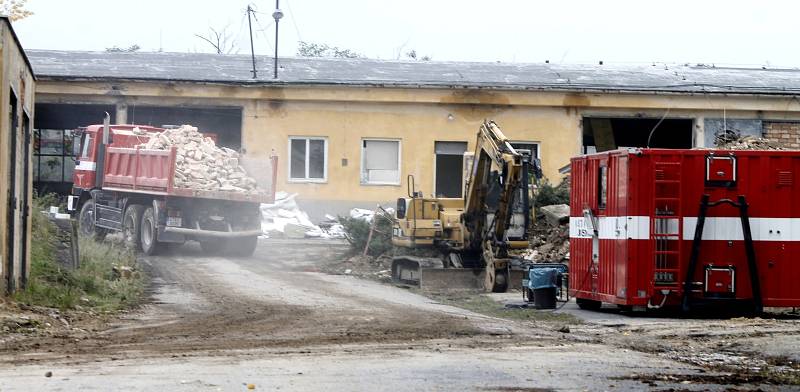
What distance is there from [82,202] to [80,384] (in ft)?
80.1

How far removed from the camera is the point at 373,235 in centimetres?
3019

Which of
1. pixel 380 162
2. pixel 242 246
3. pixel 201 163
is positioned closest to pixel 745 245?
pixel 242 246

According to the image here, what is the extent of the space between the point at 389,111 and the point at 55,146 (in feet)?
45.6

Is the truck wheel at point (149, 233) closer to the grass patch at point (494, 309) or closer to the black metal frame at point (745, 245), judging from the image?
the grass patch at point (494, 309)

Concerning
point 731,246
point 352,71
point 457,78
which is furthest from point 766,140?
point 731,246

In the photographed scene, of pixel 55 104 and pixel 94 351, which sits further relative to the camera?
pixel 55 104

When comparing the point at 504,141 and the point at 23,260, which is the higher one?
the point at 504,141

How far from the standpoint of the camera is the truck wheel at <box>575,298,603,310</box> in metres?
20.0

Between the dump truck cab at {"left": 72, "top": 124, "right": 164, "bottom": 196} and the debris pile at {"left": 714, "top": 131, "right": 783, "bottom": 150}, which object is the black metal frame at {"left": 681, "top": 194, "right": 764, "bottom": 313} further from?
the dump truck cab at {"left": 72, "top": 124, "right": 164, "bottom": 196}

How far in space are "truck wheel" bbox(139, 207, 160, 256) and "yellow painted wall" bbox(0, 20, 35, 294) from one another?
34.1 ft

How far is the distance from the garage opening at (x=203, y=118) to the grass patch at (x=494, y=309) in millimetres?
17385

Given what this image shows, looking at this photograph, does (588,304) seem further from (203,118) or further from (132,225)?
(203,118)

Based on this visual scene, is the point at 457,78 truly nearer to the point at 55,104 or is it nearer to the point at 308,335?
the point at 55,104

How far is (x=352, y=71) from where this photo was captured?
4103cm
